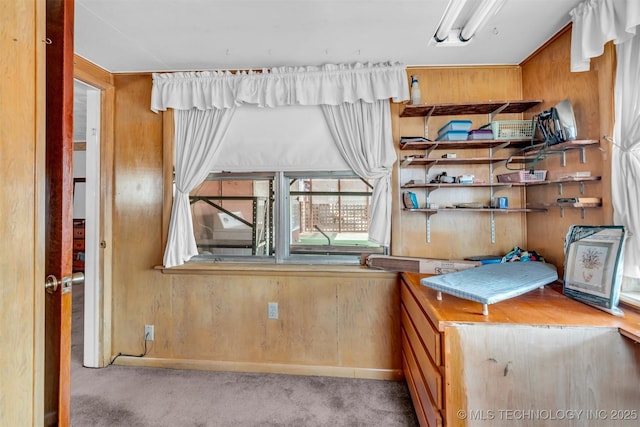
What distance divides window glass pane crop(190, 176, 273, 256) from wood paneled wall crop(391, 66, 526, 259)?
109cm

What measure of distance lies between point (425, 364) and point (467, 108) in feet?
5.84

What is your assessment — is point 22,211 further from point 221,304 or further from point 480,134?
point 480,134

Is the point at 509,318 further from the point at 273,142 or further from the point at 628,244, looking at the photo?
the point at 273,142

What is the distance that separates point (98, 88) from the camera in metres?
2.31

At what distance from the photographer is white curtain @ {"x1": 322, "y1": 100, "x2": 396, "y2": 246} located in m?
2.19

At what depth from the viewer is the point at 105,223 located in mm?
2346

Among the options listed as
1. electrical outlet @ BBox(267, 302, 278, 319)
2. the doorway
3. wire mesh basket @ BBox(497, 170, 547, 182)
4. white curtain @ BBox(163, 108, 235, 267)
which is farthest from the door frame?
wire mesh basket @ BBox(497, 170, 547, 182)

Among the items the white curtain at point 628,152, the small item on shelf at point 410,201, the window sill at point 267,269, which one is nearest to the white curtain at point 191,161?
the window sill at point 267,269

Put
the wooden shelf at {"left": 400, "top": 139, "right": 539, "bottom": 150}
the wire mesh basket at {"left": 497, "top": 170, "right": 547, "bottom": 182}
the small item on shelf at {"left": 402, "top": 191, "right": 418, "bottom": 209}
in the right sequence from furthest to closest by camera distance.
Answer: the small item on shelf at {"left": 402, "top": 191, "right": 418, "bottom": 209}, the wooden shelf at {"left": 400, "top": 139, "right": 539, "bottom": 150}, the wire mesh basket at {"left": 497, "top": 170, "right": 547, "bottom": 182}

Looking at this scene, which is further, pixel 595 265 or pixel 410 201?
pixel 410 201

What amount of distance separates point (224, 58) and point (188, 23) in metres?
0.41

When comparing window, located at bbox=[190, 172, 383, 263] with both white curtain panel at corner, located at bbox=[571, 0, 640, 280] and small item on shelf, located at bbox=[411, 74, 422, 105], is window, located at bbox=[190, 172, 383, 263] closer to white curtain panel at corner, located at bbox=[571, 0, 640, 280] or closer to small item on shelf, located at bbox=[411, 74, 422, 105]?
small item on shelf, located at bbox=[411, 74, 422, 105]

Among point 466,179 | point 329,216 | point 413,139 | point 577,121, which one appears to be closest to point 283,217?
point 329,216

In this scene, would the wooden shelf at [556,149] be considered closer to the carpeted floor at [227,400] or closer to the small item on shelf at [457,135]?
the small item on shelf at [457,135]
